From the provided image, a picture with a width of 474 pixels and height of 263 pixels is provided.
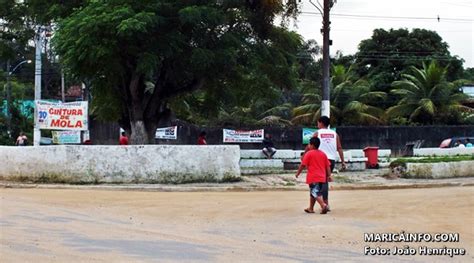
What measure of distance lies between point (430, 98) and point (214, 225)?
130ft

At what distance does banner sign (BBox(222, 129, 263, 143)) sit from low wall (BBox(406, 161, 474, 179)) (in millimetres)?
20667

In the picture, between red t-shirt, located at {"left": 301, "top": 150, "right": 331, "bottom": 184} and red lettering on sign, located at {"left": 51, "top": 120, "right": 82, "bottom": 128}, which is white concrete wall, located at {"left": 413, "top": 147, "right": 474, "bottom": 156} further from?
red t-shirt, located at {"left": 301, "top": 150, "right": 331, "bottom": 184}

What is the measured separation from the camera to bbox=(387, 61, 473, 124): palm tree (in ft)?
156

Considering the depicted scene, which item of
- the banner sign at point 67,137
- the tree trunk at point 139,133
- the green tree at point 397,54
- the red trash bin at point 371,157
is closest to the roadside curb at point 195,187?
the red trash bin at point 371,157

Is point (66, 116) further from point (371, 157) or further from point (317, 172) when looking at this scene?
point (317, 172)

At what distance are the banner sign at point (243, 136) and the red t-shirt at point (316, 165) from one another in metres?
28.5

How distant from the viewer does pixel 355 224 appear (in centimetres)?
1111

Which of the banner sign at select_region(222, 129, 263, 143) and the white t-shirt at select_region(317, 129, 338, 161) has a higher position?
the banner sign at select_region(222, 129, 263, 143)

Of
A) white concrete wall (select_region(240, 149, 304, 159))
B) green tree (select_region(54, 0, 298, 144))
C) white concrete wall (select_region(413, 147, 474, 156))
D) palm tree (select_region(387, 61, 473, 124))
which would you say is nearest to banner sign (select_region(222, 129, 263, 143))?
white concrete wall (select_region(413, 147, 474, 156))

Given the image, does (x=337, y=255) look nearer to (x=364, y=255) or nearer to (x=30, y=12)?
(x=364, y=255)

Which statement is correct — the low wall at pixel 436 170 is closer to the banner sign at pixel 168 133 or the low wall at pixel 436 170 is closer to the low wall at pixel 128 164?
the low wall at pixel 128 164

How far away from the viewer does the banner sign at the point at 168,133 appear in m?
42.8

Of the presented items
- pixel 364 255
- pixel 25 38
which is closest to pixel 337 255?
pixel 364 255

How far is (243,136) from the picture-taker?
135 ft
